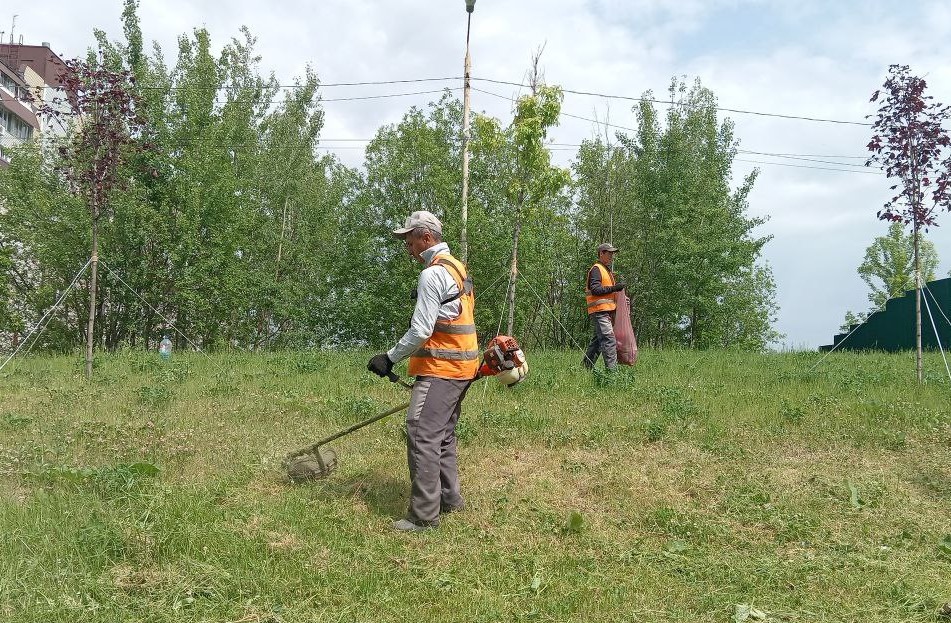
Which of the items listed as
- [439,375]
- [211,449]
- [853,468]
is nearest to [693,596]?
[439,375]

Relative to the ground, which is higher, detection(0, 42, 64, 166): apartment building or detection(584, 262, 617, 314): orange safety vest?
detection(0, 42, 64, 166): apartment building

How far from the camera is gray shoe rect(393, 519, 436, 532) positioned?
5023mm

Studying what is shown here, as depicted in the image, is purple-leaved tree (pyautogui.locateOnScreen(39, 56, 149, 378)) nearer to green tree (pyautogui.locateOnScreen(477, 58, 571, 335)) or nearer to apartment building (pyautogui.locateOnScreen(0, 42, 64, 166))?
green tree (pyautogui.locateOnScreen(477, 58, 571, 335))

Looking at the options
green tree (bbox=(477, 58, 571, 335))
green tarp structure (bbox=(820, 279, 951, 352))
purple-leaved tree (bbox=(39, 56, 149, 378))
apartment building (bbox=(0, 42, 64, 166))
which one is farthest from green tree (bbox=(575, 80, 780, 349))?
apartment building (bbox=(0, 42, 64, 166))

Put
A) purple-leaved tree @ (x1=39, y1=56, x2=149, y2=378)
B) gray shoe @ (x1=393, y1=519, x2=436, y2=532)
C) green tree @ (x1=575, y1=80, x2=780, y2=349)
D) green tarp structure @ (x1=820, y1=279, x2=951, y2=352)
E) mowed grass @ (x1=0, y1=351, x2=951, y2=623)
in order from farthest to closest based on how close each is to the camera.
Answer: green tree @ (x1=575, y1=80, x2=780, y2=349) < green tarp structure @ (x1=820, y1=279, x2=951, y2=352) < purple-leaved tree @ (x1=39, y1=56, x2=149, y2=378) < gray shoe @ (x1=393, y1=519, x2=436, y2=532) < mowed grass @ (x1=0, y1=351, x2=951, y2=623)

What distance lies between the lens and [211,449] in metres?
6.70

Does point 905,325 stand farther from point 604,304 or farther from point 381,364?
point 381,364

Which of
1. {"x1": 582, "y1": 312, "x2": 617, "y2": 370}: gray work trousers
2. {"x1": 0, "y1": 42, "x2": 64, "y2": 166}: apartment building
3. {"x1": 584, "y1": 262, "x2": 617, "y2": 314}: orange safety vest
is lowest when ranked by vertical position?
{"x1": 582, "y1": 312, "x2": 617, "y2": 370}: gray work trousers

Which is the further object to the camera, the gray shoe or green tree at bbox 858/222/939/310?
green tree at bbox 858/222/939/310

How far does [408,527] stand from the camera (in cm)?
504

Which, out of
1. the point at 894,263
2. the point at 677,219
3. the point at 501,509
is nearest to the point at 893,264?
the point at 894,263

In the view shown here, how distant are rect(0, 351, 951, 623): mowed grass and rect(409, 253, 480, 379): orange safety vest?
124 cm

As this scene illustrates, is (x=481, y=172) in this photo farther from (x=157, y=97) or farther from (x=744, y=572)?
(x=744, y=572)

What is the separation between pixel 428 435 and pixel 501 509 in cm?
106
